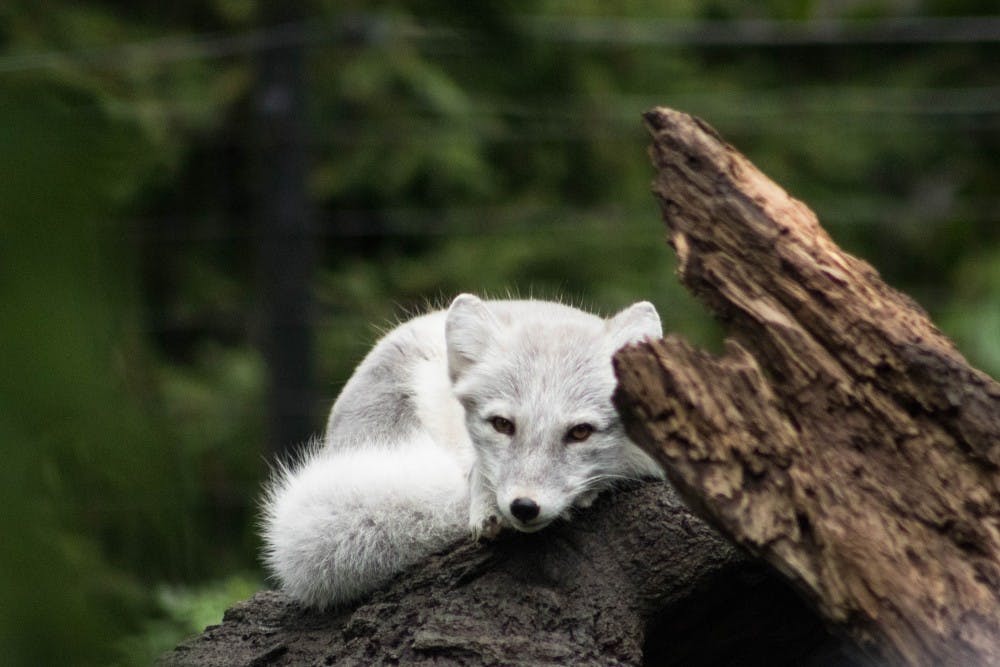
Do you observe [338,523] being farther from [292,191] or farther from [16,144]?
[292,191]

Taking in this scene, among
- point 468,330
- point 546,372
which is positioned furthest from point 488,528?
point 468,330

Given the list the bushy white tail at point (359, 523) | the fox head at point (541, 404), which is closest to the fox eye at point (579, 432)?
the fox head at point (541, 404)

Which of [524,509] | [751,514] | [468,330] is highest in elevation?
[468,330]

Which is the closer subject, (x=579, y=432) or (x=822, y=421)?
(x=822, y=421)

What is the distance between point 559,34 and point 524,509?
421 cm

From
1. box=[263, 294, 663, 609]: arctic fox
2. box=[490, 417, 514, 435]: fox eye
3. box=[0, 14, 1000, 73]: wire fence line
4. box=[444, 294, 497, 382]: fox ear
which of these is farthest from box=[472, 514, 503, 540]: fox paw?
box=[0, 14, 1000, 73]: wire fence line

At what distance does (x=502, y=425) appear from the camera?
2.51m

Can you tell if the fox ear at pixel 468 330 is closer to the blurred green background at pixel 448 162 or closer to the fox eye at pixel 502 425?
the fox eye at pixel 502 425

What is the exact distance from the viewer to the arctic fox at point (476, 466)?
2359mm

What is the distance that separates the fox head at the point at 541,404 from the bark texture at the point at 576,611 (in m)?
0.09

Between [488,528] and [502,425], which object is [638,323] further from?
[488,528]

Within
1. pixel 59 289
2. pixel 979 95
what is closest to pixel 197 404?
pixel 979 95

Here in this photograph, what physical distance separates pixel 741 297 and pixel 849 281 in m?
0.21

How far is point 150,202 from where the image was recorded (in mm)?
6344
